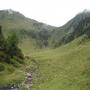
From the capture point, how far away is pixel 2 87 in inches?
3270

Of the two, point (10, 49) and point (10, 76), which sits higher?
point (10, 49)

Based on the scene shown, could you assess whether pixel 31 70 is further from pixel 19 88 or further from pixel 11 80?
pixel 19 88

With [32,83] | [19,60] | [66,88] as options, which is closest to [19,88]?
[32,83]

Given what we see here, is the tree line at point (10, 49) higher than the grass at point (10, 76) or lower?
higher

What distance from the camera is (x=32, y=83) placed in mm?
84625

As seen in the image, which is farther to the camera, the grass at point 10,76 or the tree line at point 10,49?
the tree line at point 10,49

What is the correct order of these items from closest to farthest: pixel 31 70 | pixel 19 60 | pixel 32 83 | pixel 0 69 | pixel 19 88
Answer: pixel 19 88, pixel 32 83, pixel 0 69, pixel 31 70, pixel 19 60

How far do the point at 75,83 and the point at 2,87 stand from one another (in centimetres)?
Answer: 2460

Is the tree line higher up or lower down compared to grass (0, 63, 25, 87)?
higher up

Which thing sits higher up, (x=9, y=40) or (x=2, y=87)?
(x=9, y=40)

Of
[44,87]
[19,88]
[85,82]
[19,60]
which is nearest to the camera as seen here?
[85,82]

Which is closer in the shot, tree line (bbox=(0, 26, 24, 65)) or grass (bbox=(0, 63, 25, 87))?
grass (bbox=(0, 63, 25, 87))

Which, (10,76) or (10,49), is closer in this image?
(10,76)

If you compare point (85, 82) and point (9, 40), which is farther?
point (9, 40)
